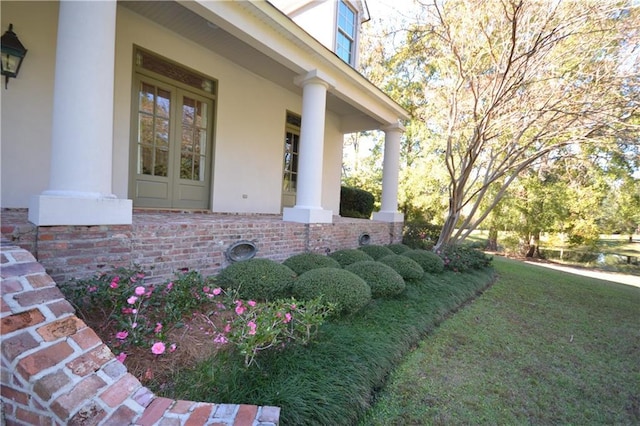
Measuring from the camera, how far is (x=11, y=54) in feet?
10.8

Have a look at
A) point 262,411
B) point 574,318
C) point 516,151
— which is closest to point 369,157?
point 516,151

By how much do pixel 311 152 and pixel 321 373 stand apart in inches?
142

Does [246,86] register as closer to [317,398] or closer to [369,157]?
[317,398]

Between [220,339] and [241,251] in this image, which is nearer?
[220,339]

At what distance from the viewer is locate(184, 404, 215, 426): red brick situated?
1488mm

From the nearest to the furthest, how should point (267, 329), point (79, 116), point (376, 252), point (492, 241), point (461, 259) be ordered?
point (267, 329)
point (79, 116)
point (376, 252)
point (461, 259)
point (492, 241)

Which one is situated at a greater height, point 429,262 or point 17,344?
point 17,344

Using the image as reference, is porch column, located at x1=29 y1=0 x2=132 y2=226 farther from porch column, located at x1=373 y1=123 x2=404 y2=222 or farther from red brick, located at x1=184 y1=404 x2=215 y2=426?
porch column, located at x1=373 y1=123 x2=404 y2=222

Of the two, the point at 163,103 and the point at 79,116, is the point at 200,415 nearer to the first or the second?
the point at 79,116

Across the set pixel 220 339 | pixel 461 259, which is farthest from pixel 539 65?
pixel 220 339

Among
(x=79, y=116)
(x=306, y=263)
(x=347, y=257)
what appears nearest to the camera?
(x=79, y=116)

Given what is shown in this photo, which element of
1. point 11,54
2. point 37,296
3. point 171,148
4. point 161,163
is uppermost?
point 11,54

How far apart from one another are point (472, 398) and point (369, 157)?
1787cm

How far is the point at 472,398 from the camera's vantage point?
2463 millimetres
